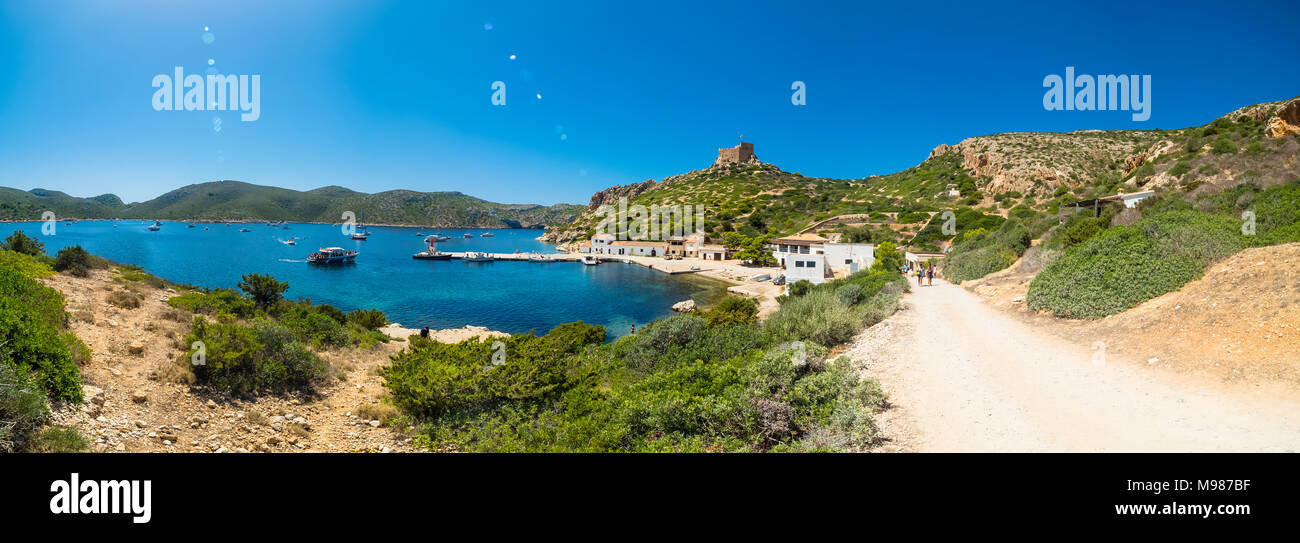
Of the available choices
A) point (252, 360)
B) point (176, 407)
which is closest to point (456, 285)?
point (252, 360)

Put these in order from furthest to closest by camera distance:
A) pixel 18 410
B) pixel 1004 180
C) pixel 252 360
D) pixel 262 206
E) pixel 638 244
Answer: pixel 262 206, pixel 638 244, pixel 1004 180, pixel 252 360, pixel 18 410

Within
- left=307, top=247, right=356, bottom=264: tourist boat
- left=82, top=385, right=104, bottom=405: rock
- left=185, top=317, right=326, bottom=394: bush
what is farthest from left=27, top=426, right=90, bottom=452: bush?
left=307, top=247, right=356, bottom=264: tourist boat

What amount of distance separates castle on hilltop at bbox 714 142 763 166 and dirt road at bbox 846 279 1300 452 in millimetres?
121563

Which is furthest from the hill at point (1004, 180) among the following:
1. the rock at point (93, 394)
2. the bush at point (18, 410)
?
the rock at point (93, 394)

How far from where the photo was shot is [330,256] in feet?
203

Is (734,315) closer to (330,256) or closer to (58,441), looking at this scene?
(58,441)

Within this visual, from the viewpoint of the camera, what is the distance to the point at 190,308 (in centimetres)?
1244

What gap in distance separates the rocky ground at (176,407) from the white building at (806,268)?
28087mm

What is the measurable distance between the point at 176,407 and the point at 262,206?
200820mm

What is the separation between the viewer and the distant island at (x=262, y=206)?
151625 millimetres
